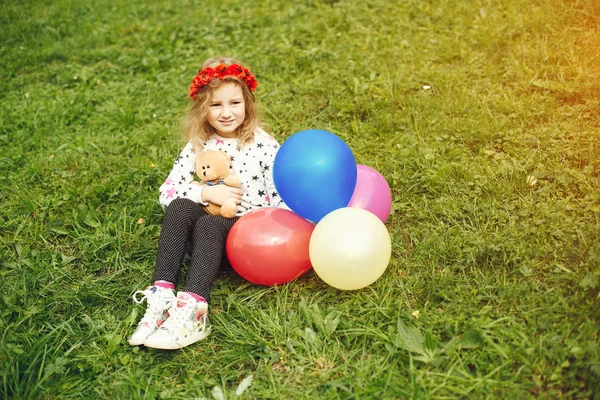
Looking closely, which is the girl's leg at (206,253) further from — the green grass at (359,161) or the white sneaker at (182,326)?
the green grass at (359,161)

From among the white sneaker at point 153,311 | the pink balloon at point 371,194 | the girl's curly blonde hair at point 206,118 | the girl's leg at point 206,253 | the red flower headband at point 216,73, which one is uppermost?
the red flower headband at point 216,73

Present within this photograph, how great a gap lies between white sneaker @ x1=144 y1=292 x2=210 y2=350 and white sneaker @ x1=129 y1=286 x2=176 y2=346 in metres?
0.05

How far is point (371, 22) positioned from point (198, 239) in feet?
11.2

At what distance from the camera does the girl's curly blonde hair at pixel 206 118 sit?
10.7ft

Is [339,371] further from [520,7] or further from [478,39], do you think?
[520,7]

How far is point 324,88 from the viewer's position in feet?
15.7

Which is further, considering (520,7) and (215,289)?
(520,7)

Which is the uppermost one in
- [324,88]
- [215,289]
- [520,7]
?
[520,7]

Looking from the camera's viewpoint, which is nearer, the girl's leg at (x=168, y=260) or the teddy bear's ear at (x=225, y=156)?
the girl's leg at (x=168, y=260)

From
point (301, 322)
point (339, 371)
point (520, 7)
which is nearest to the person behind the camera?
point (339, 371)

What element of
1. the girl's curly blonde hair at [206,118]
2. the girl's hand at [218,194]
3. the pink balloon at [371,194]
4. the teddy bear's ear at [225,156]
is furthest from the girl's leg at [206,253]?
the pink balloon at [371,194]

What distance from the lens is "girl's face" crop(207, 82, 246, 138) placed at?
127 inches

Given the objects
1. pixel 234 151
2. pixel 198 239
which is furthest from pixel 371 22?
pixel 198 239

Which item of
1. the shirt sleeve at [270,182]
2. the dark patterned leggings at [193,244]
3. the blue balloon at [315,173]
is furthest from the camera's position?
the shirt sleeve at [270,182]
